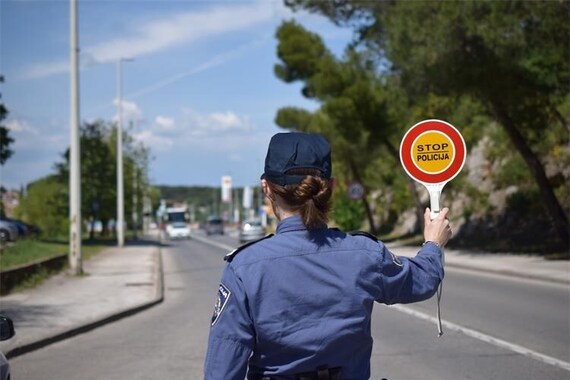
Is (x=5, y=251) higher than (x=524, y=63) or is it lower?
lower

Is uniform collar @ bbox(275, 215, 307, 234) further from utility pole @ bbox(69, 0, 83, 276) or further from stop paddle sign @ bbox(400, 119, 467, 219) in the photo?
utility pole @ bbox(69, 0, 83, 276)

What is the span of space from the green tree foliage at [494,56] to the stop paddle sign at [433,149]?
1670cm

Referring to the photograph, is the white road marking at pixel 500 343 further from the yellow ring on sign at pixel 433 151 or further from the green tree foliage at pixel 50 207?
the green tree foliage at pixel 50 207

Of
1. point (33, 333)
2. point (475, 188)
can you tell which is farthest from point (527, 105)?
point (33, 333)

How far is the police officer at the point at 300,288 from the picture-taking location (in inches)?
97.0

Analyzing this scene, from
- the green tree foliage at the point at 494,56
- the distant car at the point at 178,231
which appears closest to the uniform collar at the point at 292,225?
the green tree foliage at the point at 494,56

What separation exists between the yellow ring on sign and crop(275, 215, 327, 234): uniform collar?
161 centimetres

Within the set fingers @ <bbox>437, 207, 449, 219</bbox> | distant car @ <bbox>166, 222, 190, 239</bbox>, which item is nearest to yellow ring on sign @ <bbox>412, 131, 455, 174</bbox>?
fingers @ <bbox>437, 207, 449, 219</bbox>

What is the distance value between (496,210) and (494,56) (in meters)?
13.3

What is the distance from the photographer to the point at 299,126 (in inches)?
1986

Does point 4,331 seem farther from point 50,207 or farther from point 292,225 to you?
point 50,207

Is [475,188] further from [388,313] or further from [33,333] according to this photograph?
[33,333]

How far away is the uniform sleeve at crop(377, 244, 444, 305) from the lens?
8.66 feet

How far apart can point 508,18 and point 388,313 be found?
428 inches
